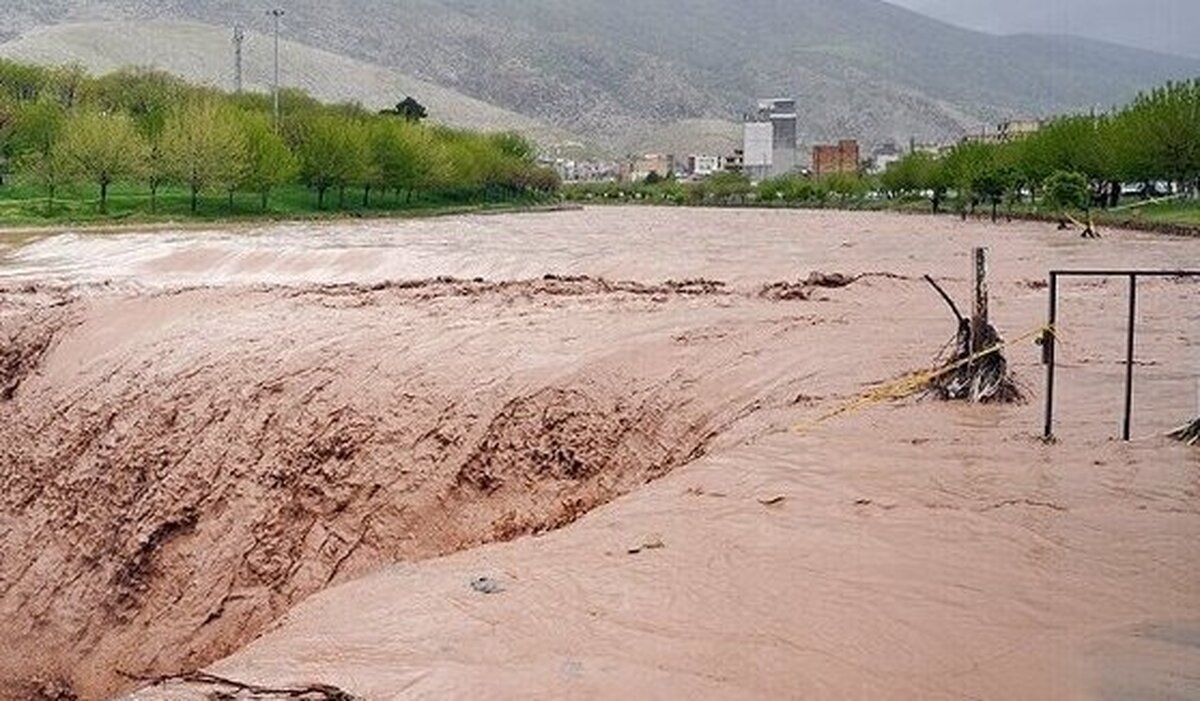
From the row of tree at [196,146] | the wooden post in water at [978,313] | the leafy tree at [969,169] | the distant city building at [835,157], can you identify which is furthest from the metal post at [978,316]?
the distant city building at [835,157]

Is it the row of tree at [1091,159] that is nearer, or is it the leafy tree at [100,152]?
the row of tree at [1091,159]

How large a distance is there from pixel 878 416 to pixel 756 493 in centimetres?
285

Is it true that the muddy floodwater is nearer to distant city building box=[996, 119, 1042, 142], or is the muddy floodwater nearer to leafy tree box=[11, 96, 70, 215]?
leafy tree box=[11, 96, 70, 215]

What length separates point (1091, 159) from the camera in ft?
237

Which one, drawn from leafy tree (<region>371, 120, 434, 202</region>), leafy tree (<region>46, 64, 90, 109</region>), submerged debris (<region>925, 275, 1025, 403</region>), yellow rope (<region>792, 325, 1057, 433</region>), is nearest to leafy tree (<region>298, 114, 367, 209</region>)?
leafy tree (<region>371, 120, 434, 202</region>)

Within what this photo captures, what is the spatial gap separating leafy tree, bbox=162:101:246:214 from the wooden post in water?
6326 centimetres

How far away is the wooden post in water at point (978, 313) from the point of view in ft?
38.7

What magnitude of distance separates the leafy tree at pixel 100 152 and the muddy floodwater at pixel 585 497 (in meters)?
44.9

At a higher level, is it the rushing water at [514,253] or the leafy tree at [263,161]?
the leafy tree at [263,161]

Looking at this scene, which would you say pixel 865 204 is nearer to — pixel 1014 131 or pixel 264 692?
pixel 1014 131

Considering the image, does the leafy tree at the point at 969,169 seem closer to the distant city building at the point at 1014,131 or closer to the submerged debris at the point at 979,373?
the distant city building at the point at 1014,131

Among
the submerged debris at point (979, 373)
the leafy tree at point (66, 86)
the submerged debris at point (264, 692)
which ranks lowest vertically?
the submerged debris at point (264, 692)

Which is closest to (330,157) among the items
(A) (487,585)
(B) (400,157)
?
(B) (400,157)

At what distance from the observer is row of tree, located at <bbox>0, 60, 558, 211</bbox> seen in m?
69.6
